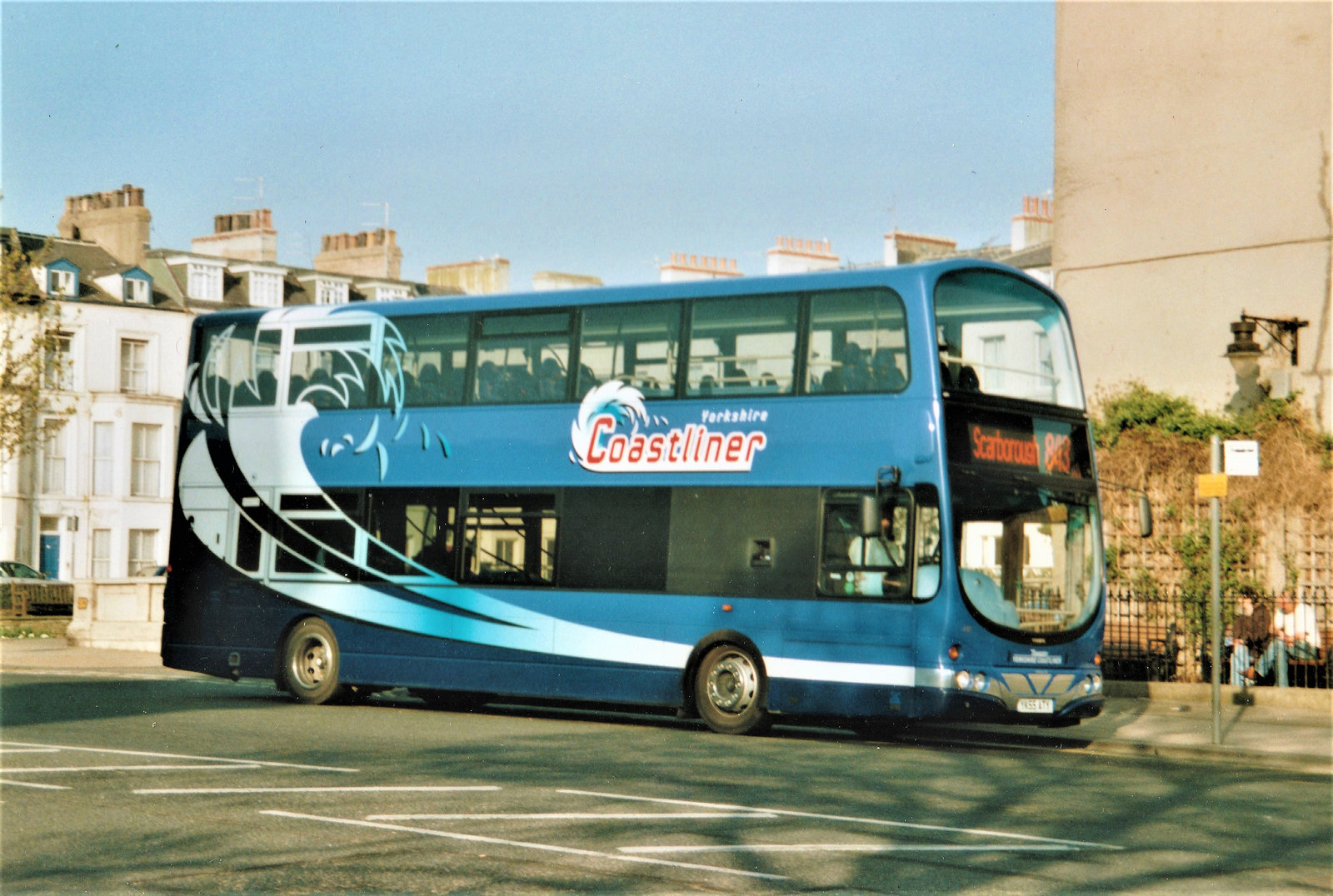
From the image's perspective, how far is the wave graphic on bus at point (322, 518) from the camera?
17.3 m

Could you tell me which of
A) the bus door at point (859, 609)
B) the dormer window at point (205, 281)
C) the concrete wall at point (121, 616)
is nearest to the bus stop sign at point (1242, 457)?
the bus door at point (859, 609)

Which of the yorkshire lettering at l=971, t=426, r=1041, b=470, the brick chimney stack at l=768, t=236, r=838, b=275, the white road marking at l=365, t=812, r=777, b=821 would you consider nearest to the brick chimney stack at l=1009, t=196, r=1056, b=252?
the brick chimney stack at l=768, t=236, r=838, b=275

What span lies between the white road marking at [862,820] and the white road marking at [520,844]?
6.09 feet

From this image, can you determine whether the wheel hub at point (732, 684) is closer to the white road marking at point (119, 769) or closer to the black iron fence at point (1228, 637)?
the white road marking at point (119, 769)

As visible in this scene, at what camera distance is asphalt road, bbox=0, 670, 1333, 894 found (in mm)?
7816

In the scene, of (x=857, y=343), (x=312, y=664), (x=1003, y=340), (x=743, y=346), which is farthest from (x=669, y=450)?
(x=312, y=664)

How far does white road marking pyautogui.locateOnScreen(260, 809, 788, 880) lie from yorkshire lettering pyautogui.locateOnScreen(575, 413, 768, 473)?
7451 millimetres

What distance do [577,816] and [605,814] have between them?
23cm

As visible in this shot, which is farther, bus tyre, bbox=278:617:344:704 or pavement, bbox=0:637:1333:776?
bus tyre, bbox=278:617:344:704

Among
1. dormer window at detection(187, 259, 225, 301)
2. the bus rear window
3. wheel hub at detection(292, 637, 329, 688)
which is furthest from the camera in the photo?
dormer window at detection(187, 259, 225, 301)

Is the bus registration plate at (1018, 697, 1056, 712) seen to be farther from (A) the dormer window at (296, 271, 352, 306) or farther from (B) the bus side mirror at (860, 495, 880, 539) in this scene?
(A) the dormer window at (296, 271, 352, 306)

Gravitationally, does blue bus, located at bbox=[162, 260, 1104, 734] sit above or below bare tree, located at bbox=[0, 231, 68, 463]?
below

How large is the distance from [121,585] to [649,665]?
1911 cm

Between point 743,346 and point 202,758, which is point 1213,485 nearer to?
point 743,346
